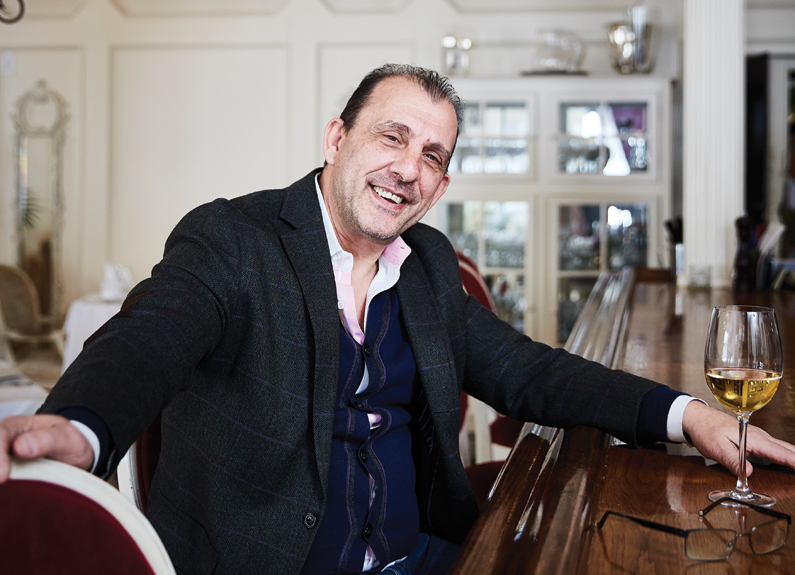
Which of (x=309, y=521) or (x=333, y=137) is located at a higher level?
(x=333, y=137)

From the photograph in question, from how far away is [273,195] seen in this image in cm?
129

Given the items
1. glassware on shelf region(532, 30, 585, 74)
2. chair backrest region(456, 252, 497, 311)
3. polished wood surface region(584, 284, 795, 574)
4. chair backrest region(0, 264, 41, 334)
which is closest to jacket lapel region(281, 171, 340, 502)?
polished wood surface region(584, 284, 795, 574)

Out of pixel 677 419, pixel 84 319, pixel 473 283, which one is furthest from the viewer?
pixel 84 319

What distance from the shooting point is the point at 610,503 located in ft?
2.60

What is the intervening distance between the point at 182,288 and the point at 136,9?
517cm

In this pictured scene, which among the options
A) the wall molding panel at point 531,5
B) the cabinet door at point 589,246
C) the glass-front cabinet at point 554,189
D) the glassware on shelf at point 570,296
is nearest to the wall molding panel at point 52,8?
the wall molding panel at point 531,5

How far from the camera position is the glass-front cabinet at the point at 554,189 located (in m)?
4.60

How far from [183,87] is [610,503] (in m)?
5.29

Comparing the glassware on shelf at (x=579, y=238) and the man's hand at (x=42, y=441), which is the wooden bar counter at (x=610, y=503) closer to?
the man's hand at (x=42, y=441)

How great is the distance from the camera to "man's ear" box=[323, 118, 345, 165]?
1.36 meters

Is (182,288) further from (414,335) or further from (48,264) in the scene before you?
(48,264)

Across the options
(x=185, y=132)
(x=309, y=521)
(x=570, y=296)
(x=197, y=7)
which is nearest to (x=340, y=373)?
(x=309, y=521)

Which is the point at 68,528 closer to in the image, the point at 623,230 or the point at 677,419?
the point at 677,419

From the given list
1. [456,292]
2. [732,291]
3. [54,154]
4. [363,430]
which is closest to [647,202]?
[732,291]
